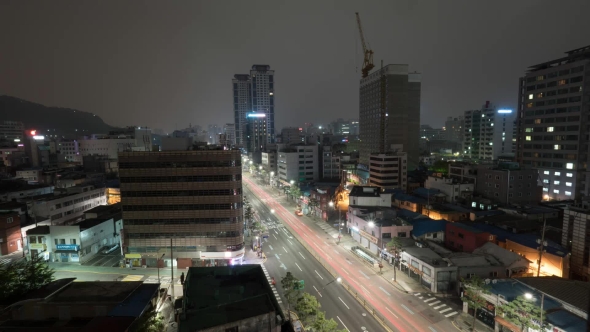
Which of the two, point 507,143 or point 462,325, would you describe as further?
point 507,143

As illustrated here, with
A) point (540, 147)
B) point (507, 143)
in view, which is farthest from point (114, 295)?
point (507, 143)

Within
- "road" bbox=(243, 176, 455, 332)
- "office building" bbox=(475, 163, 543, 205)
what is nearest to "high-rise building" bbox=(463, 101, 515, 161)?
"office building" bbox=(475, 163, 543, 205)

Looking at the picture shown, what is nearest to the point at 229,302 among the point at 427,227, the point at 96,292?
the point at 96,292

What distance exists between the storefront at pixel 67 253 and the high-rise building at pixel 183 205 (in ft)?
30.2

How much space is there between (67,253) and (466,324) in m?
59.3

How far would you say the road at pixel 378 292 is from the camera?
108 feet

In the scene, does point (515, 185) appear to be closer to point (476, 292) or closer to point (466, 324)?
point (476, 292)

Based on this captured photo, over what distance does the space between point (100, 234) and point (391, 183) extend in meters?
77.7

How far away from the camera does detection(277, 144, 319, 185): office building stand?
4663 inches

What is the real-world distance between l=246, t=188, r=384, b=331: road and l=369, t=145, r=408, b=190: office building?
39461mm

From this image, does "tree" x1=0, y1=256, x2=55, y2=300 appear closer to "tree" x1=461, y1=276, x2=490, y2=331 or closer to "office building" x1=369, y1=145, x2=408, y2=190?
"tree" x1=461, y1=276, x2=490, y2=331

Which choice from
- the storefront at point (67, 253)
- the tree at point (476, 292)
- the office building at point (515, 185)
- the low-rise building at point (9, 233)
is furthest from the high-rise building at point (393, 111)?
the low-rise building at point (9, 233)

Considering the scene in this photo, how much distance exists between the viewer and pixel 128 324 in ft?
63.4

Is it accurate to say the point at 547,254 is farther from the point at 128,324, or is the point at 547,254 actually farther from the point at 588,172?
the point at 588,172
